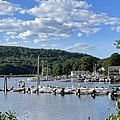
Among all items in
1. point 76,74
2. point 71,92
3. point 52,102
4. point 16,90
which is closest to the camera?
point 52,102

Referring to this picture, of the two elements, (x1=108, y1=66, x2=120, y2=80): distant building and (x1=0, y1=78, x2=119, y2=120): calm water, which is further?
(x1=108, y1=66, x2=120, y2=80): distant building

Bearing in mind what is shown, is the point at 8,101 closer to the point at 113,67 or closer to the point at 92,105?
the point at 92,105

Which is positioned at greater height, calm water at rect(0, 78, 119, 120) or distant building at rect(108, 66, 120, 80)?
distant building at rect(108, 66, 120, 80)

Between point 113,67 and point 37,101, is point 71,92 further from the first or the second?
point 113,67

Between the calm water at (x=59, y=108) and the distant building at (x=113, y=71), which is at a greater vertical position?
the distant building at (x=113, y=71)

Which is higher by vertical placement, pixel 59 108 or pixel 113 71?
pixel 113 71

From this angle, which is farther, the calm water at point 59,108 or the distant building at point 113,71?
the distant building at point 113,71

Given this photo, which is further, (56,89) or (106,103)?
(56,89)

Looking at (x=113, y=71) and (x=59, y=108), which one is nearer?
(x=59, y=108)

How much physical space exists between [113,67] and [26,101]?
358ft

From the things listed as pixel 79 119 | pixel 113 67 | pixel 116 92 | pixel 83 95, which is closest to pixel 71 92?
pixel 83 95

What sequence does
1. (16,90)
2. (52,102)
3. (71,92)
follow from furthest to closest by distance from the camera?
(16,90), (71,92), (52,102)

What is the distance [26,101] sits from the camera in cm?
8156

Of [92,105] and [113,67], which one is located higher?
[113,67]
